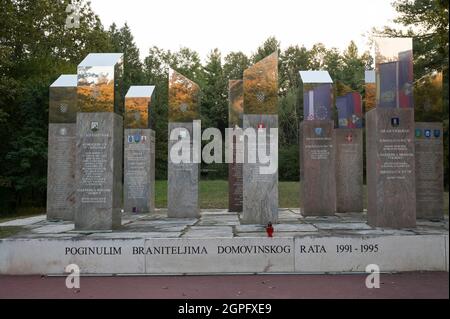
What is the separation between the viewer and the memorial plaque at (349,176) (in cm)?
1312

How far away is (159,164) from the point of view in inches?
1457

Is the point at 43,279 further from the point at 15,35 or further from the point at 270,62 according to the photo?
the point at 15,35

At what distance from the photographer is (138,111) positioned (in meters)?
14.9

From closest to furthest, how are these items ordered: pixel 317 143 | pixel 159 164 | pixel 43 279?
pixel 43 279, pixel 317 143, pixel 159 164

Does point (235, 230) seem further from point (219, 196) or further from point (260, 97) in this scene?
point (219, 196)

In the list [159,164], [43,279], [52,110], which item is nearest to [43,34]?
[159,164]

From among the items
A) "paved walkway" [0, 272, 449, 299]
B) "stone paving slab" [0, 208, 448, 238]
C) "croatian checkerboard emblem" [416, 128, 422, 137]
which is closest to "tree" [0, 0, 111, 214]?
"stone paving slab" [0, 208, 448, 238]

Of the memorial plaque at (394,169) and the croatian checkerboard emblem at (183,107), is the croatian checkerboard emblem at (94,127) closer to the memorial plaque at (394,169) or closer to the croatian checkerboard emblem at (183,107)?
the croatian checkerboard emblem at (183,107)

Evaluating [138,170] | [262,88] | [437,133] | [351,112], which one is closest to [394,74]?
[437,133]

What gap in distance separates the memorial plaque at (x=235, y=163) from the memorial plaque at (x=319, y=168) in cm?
262

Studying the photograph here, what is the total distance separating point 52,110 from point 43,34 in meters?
17.2

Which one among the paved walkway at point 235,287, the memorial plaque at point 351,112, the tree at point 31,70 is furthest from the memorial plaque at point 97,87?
the tree at point 31,70

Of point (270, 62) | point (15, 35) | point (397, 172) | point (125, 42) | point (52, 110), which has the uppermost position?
point (125, 42)

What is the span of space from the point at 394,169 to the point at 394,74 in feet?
6.63
